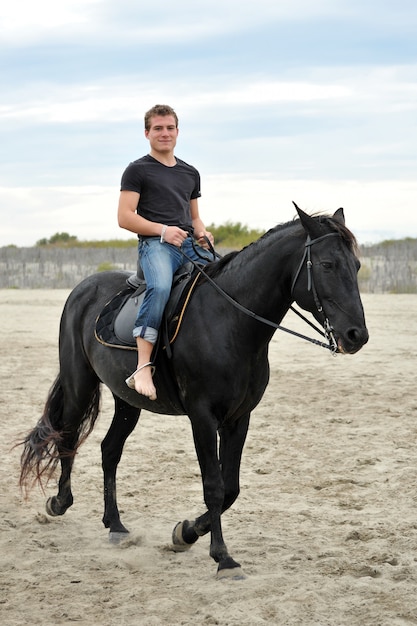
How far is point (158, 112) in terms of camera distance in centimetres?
579

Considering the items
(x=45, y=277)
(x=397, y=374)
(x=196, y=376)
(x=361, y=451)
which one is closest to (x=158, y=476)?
(x=361, y=451)

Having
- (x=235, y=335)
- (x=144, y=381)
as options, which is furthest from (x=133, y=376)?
(x=235, y=335)

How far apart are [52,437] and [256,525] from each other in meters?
1.64

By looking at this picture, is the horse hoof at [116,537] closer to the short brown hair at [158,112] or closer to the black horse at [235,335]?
the black horse at [235,335]

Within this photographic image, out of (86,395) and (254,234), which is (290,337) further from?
(254,234)

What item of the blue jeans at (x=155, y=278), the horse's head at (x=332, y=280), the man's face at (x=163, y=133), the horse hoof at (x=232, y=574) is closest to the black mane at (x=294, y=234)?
the horse's head at (x=332, y=280)

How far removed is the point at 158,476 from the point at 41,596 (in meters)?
2.72

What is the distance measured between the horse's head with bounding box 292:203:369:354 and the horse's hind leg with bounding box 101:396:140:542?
201cm

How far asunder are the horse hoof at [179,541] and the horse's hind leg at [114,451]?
554mm

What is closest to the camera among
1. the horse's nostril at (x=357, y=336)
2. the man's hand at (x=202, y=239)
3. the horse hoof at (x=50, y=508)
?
the horse's nostril at (x=357, y=336)

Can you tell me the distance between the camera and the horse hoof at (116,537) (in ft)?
19.9

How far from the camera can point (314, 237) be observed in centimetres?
493

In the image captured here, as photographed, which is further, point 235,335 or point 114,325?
point 114,325

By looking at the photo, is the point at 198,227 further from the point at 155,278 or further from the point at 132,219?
the point at 155,278
